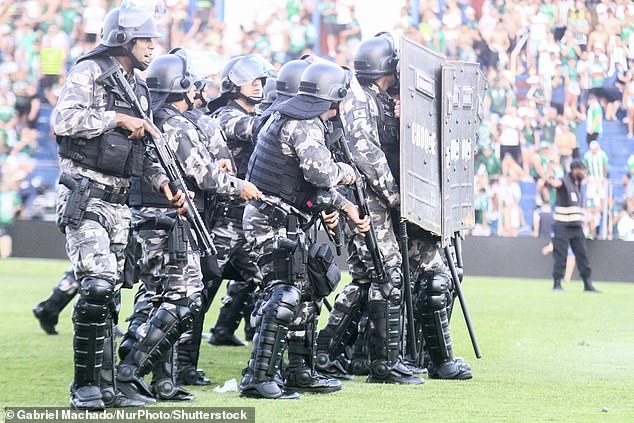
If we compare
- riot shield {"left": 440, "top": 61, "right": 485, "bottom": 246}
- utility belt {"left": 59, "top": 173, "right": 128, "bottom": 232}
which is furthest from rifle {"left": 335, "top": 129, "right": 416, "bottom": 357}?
utility belt {"left": 59, "top": 173, "right": 128, "bottom": 232}

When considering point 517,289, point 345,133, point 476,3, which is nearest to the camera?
point 345,133

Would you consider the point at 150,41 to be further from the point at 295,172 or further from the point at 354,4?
the point at 354,4

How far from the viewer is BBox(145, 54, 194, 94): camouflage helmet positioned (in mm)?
7734

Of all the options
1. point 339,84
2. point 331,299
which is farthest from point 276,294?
point 331,299

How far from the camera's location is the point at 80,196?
6.61 m

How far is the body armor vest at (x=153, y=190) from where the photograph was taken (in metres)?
7.62

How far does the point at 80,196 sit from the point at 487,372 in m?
3.70

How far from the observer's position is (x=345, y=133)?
8219mm

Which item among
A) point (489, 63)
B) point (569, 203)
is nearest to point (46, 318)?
point (569, 203)

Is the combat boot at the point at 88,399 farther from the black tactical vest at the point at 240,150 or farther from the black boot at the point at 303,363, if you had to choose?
the black tactical vest at the point at 240,150

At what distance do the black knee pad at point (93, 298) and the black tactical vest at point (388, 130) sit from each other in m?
2.60

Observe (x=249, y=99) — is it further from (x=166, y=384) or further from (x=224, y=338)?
(x=166, y=384)

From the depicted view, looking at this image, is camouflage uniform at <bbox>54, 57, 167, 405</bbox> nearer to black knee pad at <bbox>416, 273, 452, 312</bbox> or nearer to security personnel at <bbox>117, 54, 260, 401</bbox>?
security personnel at <bbox>117, 54, 260, 401</bbox>

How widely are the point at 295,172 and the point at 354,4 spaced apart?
1416 cm
